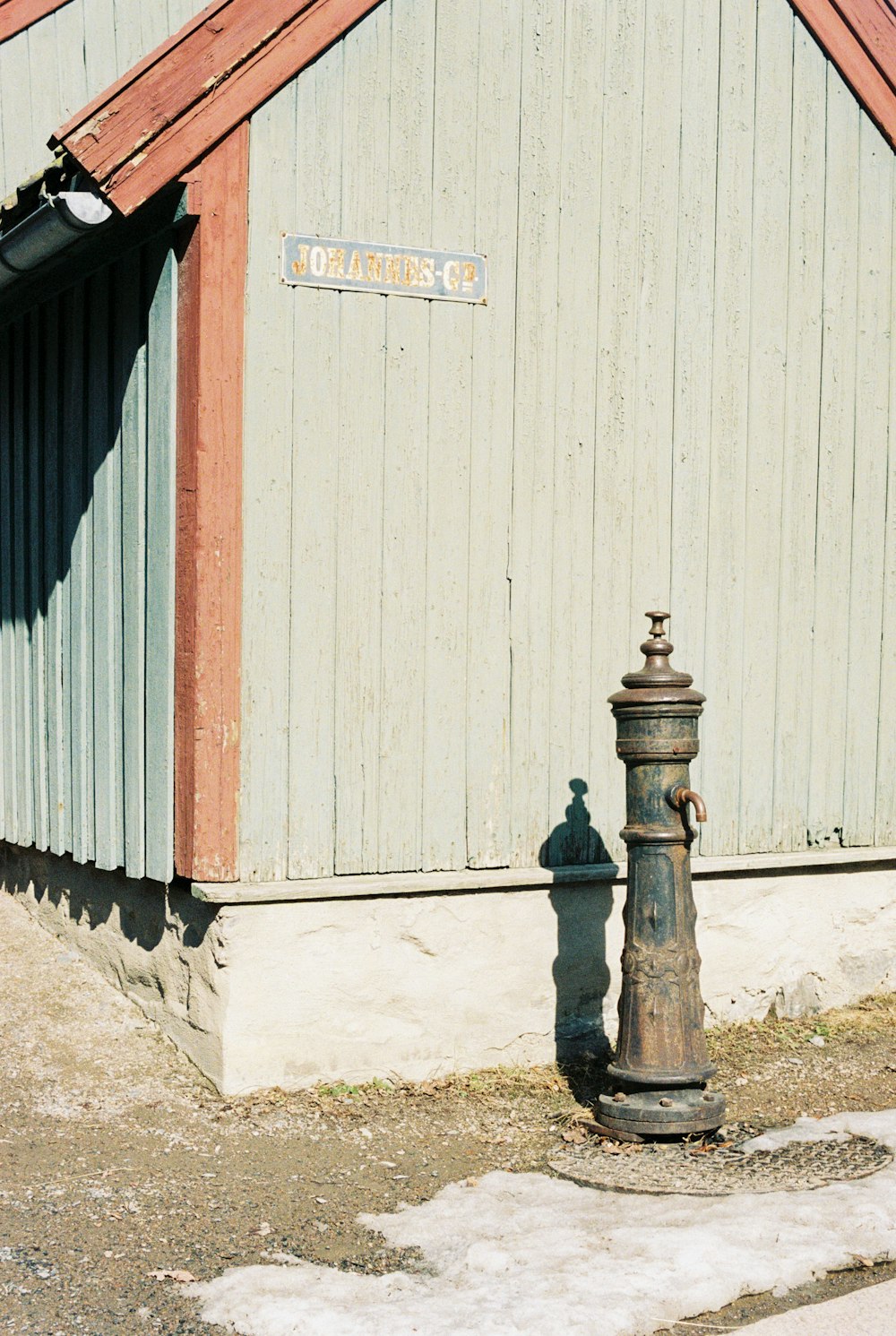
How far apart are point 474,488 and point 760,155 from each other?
2110 millimetres

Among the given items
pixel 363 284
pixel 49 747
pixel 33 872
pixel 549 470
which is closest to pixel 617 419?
pixel 549 470

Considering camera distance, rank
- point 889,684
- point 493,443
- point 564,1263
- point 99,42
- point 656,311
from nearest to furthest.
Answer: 1. point 564,1263
2. point 493,443
3. point 656,311
4. point 889,684
5. point 99,42

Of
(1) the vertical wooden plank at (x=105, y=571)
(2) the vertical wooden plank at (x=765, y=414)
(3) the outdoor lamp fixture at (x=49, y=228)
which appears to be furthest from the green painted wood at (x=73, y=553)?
(2) the vertical wooden plank at (x=765, y=414)

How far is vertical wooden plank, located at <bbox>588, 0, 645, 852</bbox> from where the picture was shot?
6.19 meters

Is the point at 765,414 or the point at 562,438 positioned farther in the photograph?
the point at 765,414

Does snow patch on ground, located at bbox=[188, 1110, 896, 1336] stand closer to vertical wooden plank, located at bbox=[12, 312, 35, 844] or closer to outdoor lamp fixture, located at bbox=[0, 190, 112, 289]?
vertical wooden plank, located at bbox=[12, 312, 35, 844]

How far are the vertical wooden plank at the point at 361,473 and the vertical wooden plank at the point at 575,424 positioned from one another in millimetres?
810

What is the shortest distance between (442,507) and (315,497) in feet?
1.78

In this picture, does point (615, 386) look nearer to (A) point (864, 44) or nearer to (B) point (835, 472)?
(B) point (835, 472)

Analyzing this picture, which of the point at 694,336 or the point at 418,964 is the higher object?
the point at 694,336

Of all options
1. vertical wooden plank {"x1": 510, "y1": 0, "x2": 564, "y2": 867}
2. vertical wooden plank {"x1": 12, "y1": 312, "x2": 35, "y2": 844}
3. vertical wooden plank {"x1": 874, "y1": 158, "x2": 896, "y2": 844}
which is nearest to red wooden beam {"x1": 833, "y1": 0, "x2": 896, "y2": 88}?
vertical wooden plank {"x1": 874, "y1": 158, "x2": 896, "y2": 844}

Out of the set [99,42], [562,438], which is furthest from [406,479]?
[99,42]

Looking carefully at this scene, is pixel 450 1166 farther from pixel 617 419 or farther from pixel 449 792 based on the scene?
pixel 617 419

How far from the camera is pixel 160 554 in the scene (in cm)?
554
